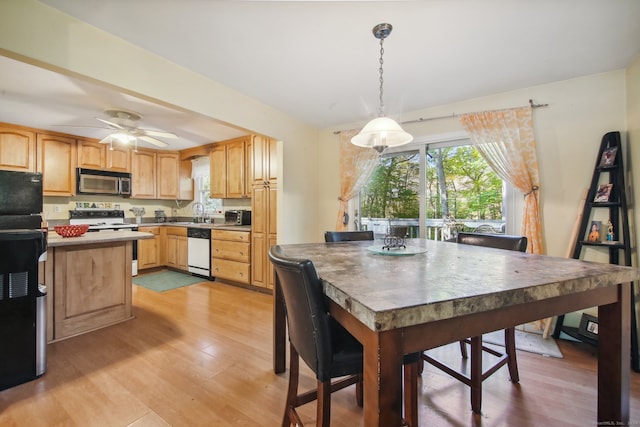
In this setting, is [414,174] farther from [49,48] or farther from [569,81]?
[49,48]

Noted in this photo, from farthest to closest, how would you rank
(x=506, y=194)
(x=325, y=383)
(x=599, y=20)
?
(x=506, y=194) → (x=599, y=20) → (x=325, y=383)

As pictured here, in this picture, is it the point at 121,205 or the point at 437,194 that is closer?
the point at 437,194

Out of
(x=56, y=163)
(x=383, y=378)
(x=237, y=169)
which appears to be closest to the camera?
(x=383, y=378)

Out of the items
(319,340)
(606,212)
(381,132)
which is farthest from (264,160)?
(606,212)

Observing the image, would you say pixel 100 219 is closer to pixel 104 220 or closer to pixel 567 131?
pixel 104 220

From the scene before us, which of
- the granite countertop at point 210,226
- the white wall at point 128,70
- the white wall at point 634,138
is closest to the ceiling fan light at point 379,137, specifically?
the white wall at point 128,70

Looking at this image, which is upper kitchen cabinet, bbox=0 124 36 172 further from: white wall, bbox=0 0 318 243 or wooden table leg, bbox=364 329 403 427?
wooden table leg, bbox=364 329 403 427

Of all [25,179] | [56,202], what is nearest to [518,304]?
[25,179]

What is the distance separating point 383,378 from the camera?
2.11 feet

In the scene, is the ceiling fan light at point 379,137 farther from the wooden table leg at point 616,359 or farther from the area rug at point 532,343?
the area rug at point 532,343

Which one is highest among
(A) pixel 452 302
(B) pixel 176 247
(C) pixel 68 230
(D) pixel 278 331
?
(C) pixel 68 230

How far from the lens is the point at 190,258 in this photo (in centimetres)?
420

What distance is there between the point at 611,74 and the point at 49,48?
4029 mm

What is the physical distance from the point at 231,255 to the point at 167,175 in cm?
231
